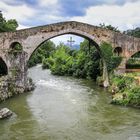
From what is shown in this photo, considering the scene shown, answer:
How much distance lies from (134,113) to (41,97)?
33.7ft

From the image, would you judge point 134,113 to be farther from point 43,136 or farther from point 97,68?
point 97,68

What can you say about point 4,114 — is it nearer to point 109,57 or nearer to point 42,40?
point 42,40

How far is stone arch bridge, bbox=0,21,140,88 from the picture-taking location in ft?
122

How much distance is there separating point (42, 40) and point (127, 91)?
13275 mm

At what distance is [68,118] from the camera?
1006 inches

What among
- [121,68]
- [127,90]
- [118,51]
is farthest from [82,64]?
[127,90]

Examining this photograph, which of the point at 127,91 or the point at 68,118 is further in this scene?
the point at 127,91

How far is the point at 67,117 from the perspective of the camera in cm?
2588

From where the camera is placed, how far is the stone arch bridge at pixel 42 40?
37334 millimetres

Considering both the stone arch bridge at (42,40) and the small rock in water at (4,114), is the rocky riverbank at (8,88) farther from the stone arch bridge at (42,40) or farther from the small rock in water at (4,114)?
the small rock in water at (4,114)

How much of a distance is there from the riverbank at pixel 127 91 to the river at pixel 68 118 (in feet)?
2.61

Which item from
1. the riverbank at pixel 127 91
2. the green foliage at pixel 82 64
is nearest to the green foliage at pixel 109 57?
the riverbank at pixel 127 91

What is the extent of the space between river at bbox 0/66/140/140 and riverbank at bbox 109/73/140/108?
80cm

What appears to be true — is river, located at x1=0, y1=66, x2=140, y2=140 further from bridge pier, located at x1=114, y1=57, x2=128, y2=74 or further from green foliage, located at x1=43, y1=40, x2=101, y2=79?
green foliage, located at x1=43, y1=40, x2=101, y2=79
